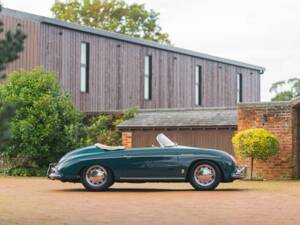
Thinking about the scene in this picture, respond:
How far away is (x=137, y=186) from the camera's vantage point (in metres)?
19.3

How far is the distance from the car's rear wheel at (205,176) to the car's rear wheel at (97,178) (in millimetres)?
1802

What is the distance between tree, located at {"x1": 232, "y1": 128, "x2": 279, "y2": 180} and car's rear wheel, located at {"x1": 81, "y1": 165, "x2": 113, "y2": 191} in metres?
7.15

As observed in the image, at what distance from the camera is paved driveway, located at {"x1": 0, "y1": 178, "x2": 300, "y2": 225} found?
11.1m

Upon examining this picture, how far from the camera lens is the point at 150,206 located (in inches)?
521

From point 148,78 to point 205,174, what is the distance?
19945 mm

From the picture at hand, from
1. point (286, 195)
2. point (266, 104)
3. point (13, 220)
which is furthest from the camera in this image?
point (266, 104)

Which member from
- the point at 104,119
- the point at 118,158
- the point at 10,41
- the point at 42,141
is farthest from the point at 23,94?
the point at 10,41

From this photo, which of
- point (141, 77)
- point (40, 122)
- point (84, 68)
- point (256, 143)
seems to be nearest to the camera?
point (256, 143)

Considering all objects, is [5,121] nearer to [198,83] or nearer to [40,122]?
[40,122]

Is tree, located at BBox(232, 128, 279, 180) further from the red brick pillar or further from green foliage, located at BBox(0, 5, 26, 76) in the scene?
green foliage, located at BBox(0, 5, 26, 76)

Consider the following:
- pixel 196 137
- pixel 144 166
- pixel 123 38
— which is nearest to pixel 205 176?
pixel 144 166

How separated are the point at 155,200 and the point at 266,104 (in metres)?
10.5

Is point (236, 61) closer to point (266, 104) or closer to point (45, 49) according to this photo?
point (45, 49)

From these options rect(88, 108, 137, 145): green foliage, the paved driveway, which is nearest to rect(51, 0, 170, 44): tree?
rect(88, 108, 137, 145): green foliage
